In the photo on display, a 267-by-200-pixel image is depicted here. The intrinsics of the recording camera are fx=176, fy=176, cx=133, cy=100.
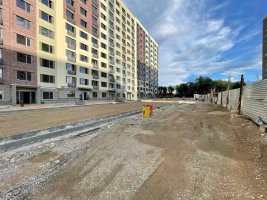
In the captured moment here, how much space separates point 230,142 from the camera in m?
7.21

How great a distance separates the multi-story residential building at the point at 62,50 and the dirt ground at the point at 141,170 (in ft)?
86.4

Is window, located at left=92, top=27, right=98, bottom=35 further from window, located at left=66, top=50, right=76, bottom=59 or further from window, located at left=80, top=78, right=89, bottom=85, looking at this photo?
window, located at left=80, top=78, right=89, bottom=85

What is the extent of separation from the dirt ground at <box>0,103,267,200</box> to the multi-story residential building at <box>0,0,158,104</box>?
26349mm

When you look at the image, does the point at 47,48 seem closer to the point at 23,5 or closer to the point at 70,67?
the point at 70,67

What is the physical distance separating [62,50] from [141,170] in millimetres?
37550

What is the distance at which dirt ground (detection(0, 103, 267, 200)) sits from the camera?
12.7ft

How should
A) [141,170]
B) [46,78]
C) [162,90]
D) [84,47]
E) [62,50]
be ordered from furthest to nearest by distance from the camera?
[162,90] < [84,47] < [62,50] < [46,78] < [141,170]

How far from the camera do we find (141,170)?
15.9 ft

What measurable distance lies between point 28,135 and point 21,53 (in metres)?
26.9

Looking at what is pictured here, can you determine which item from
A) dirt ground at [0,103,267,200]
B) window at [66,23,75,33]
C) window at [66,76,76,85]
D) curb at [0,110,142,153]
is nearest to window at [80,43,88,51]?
window at [66,23,75,33]

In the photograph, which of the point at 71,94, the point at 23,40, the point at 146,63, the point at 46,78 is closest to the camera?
the point at 23,40

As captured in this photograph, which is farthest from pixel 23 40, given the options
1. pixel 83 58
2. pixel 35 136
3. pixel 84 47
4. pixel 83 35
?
pixel 35 136

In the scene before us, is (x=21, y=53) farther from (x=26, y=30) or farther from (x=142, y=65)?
(x=142, y=65)

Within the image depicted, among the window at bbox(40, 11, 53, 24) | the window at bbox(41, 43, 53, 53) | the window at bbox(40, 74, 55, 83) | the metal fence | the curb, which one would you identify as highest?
the window at bbox(40, 11, 53, 24)
